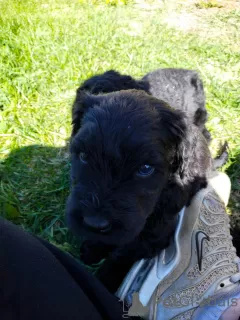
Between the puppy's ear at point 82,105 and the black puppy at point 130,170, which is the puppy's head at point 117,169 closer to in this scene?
the black puppy at point 130,170

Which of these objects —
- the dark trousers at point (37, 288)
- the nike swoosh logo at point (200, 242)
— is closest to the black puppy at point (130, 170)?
the nike swoosh logo at point (200, 242)

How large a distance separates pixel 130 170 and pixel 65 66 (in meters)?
2.47

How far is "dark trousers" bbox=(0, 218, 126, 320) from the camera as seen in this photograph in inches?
47.2

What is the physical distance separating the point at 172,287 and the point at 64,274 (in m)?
0.92

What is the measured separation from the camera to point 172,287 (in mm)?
2047

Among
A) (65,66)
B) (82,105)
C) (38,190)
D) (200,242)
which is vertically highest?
(82,105)

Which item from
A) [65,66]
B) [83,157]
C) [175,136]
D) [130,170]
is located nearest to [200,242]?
[175,136]

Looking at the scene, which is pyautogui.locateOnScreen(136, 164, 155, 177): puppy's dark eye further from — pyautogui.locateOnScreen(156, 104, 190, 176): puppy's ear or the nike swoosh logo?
the nike swoosh logo

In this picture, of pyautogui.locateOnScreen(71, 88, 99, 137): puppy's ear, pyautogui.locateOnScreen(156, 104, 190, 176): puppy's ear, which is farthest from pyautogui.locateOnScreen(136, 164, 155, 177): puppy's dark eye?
pyautogui.locateOnScreen(71, 88, 99, 137): puppy's ear

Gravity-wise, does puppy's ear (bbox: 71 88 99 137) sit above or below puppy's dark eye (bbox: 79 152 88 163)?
above

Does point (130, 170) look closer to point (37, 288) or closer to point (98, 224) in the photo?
point (98, 224)

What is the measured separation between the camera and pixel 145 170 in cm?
174

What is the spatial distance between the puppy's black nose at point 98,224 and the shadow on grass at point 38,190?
921 mm

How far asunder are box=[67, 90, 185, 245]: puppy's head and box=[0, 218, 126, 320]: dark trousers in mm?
276
